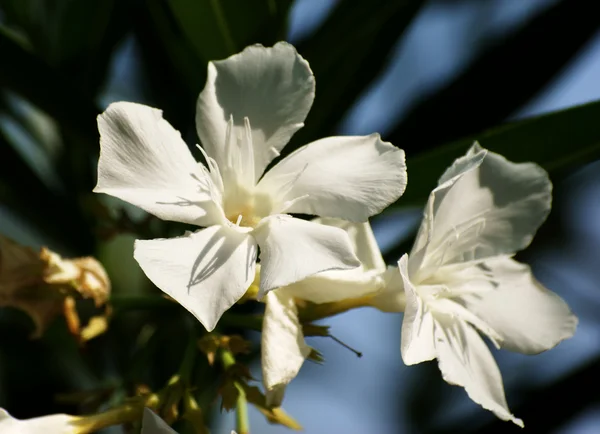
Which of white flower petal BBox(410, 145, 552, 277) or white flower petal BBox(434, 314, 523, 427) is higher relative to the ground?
white flower petal BBox(410, 145, 552, 277)

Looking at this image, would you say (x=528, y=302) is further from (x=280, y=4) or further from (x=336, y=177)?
(x=280, y=4)

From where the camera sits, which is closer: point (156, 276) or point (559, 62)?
point (156, 276)

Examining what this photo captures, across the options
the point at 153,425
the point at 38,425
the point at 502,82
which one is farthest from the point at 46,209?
the point at 502,82

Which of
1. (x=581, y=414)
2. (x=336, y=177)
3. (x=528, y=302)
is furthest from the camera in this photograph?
(x=581, y=414)

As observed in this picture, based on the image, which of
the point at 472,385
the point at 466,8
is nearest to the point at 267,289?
the point at 472,385

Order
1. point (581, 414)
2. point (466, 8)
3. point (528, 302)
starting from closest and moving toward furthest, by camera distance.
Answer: point (528, 302)
point (581, 414)
point (466, 8)

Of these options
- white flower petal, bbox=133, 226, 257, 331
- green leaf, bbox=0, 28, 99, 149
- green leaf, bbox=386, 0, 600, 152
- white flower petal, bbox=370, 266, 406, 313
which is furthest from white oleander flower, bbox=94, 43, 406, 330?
green leaf, bbox=386, 0, 600, 152

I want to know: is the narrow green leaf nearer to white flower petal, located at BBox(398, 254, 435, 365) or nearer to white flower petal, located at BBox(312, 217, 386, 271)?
white flower petal, located at BBox(312, 217, 386, 271)

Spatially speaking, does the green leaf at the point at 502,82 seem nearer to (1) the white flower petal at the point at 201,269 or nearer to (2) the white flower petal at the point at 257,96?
(2) the white flower petal at the point at 257,96
